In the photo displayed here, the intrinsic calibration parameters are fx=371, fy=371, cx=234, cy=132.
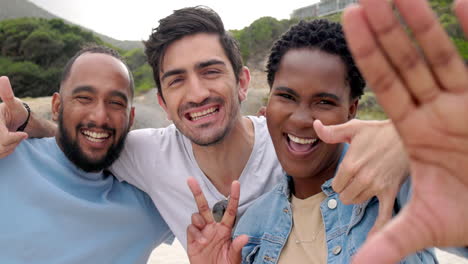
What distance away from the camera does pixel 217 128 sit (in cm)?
246

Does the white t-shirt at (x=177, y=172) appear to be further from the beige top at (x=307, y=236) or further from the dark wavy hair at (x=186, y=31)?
the beige top at (x=307, y=236)

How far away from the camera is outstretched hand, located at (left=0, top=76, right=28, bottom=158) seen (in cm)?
222

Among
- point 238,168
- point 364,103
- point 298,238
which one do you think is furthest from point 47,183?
point 364,103

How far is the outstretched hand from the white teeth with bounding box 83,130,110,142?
0.41 metres

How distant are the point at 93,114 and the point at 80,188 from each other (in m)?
0.53

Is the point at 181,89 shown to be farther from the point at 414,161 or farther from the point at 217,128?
the point at 414,161

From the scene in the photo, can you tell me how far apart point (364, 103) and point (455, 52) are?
578 inches

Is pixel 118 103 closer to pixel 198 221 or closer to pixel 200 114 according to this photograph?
pixel 200 114

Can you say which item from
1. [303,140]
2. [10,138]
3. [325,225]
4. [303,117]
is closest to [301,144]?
[303,140]

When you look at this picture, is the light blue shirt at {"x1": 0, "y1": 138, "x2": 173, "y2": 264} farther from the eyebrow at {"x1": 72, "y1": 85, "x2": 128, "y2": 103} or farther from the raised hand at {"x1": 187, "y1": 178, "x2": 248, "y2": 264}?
the raised hand at {"x1": 187, "y1": 178, "x2": 248, "y2": 264}

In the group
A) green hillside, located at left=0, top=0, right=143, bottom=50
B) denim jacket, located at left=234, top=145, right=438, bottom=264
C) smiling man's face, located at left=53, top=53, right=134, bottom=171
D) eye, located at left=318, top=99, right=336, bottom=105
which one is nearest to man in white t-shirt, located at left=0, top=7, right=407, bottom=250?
smiling man's face, located at left=53, top=53, right=134, bottom=171

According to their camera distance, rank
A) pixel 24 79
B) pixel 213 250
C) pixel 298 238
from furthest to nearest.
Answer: pixel 24 79, pixel 213 250, pixel 298 238

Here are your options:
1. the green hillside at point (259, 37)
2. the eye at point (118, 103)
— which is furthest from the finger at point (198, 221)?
the green hillside at point (259, 37)

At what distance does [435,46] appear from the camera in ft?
2.68
